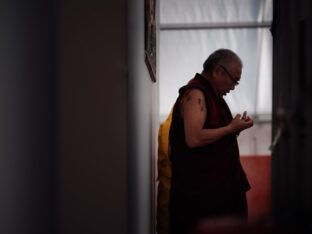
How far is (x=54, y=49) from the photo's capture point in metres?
1.38

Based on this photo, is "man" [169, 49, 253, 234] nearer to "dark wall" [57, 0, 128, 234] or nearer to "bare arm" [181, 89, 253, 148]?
"bare arm" [181, 89, 253, 148]

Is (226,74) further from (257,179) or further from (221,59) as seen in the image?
(257,179)

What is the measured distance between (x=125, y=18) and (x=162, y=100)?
306cm

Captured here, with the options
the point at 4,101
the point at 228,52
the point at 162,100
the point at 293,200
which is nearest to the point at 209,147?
the point at 228,52

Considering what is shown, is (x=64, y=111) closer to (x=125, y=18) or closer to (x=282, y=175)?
(x=125, y=18)

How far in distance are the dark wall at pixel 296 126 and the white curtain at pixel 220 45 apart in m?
3.20

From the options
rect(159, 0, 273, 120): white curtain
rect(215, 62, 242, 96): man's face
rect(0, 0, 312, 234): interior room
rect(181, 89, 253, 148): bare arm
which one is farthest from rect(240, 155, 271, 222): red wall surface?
rect(0, 0, 312, 234): interior room

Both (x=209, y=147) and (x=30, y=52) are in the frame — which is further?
(x=209, y=147)

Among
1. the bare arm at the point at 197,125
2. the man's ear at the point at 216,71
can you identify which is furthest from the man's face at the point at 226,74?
the bare arm at the point at 197,125

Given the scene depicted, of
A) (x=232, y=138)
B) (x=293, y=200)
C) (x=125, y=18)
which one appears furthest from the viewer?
(x=232, y=138)

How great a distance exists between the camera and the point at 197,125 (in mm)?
1830

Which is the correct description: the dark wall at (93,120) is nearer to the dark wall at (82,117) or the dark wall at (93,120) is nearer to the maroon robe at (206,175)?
the dark wall at (82,117)

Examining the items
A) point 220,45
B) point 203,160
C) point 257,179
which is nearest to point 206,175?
point 203,160

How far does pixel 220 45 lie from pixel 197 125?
8.82ft
